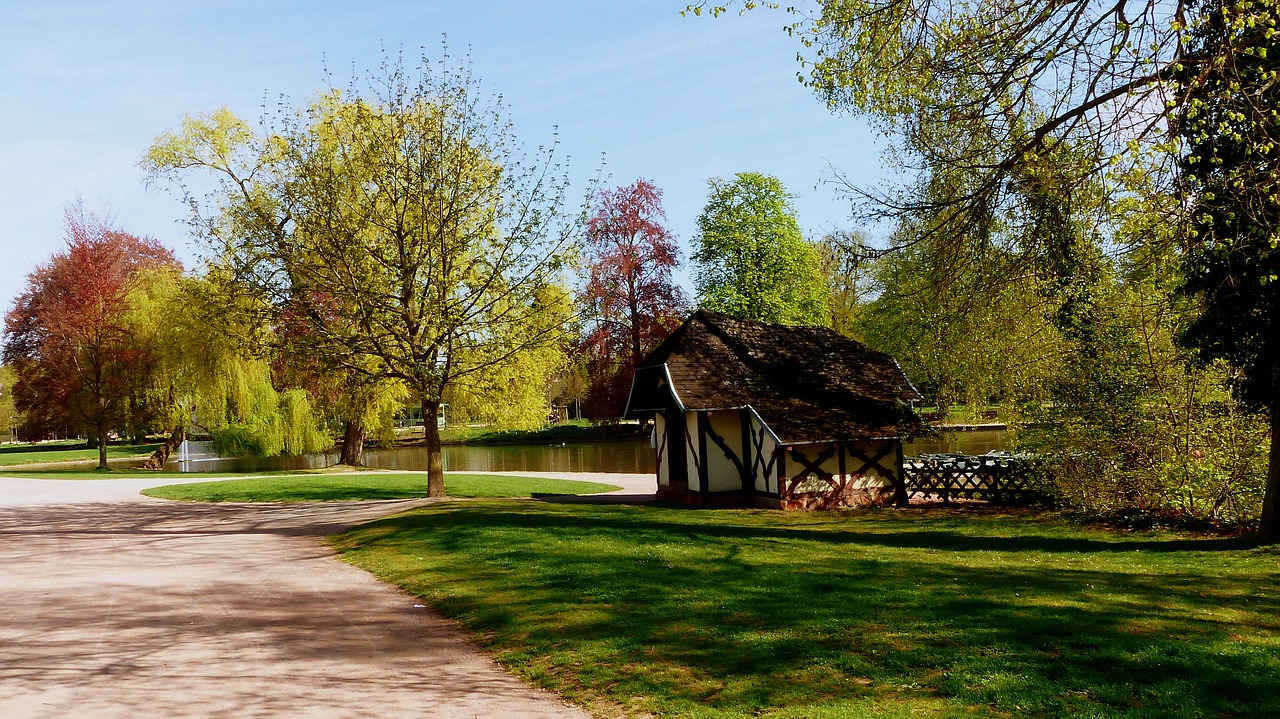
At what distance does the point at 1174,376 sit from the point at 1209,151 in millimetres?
5567

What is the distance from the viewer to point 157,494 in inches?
1039

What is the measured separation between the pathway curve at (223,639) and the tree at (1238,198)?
8651 millimetres

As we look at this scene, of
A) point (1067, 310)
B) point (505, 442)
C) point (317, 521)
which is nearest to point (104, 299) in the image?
point (317, 521)

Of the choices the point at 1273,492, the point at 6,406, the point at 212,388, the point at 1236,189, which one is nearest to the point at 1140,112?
the point at 1236,189

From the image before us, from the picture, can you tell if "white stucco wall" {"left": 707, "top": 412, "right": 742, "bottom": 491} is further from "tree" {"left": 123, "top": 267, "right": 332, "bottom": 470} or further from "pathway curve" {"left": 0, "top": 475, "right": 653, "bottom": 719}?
"tree" {"left": 123, "top": 267, "right": 332, "bottom": 470}

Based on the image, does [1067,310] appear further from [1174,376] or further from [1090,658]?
[1090,658]

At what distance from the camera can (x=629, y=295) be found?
155 feet

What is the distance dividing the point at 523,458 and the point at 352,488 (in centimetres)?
2060

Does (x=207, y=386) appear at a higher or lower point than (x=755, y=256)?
lower

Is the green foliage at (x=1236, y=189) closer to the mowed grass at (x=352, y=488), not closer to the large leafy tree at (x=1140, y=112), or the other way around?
the large leafy tree at (x=1140, y=112)

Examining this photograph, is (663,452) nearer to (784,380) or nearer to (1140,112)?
(784,380)

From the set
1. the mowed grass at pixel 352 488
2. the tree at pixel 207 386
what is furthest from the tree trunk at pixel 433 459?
the tree at pixel 207 386

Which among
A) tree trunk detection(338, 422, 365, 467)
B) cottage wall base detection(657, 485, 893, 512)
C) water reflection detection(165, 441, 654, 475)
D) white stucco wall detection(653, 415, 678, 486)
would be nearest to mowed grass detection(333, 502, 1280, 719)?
cottage wall base detection(657, 485, 893, 512)

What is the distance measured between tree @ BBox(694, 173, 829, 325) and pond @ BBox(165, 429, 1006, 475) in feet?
28.6
